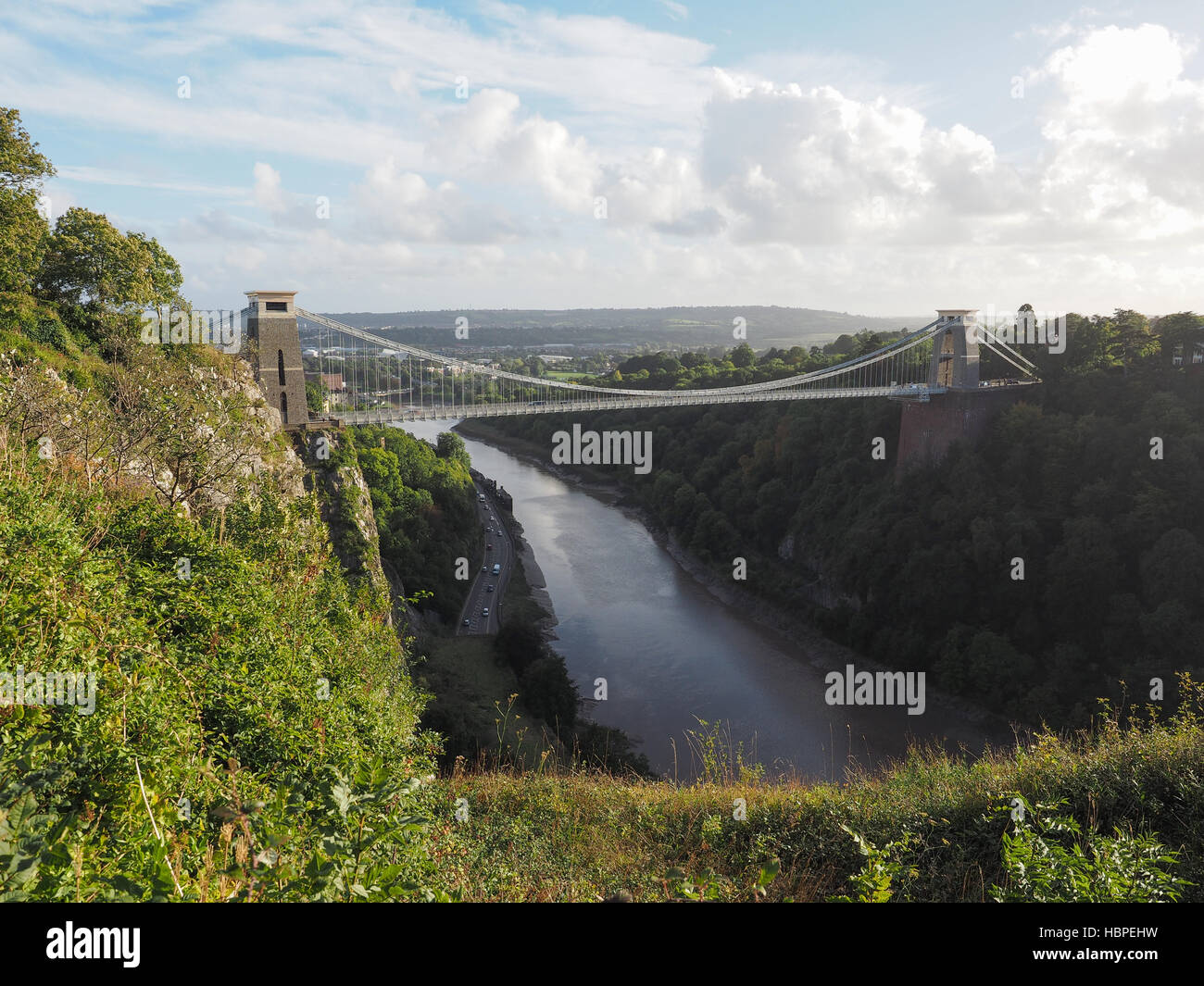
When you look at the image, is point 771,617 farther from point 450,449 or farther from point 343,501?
point 450,449

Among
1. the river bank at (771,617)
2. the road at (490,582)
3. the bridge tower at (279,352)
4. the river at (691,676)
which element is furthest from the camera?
the road at (490,582)

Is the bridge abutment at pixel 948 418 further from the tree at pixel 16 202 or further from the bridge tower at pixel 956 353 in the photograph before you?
the tree at pixel 16 202

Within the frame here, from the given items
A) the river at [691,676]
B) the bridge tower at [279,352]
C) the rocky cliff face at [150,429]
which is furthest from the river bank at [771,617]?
the bridge tower at [279,352]

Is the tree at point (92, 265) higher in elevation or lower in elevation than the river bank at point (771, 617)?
higher

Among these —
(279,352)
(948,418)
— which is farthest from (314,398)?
(948,418)

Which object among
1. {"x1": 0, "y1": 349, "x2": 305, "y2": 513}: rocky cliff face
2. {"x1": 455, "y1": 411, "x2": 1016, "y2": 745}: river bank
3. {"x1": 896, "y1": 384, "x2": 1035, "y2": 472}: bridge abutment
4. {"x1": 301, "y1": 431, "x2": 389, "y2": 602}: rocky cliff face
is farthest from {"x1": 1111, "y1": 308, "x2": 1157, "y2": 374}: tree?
{"x1": 0, "y1": 349, "x2": 305, "y2": 513}: rocky cliff face

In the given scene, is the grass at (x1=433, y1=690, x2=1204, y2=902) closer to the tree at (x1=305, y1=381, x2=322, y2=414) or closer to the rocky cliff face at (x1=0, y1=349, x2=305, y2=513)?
the rocky cliff face at (x1=0, y1=349, x2=305, y2=513)
